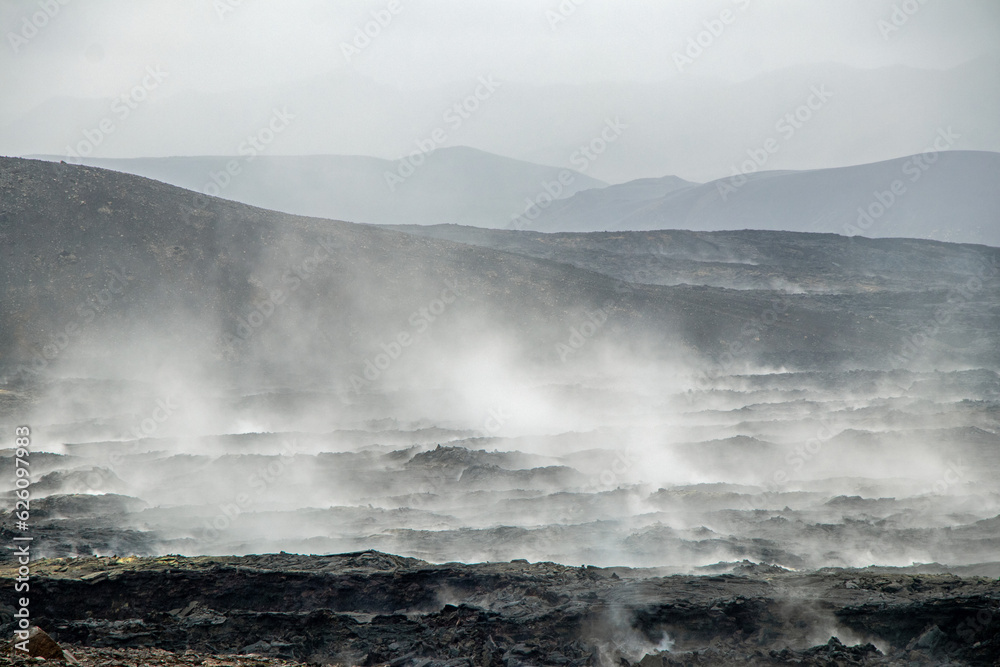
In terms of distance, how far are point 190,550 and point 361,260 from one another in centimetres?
2926

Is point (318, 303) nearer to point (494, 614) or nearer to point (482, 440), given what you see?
point (482, 440)

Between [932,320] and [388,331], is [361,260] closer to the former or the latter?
[388,331]

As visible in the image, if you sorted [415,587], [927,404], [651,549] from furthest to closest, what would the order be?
[927,404], [651,549], [415,587]

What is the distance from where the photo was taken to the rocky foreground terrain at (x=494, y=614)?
7043mm

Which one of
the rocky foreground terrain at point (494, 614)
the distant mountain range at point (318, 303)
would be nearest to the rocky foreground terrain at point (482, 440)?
the rocky foreground terrain at point (494, 614)

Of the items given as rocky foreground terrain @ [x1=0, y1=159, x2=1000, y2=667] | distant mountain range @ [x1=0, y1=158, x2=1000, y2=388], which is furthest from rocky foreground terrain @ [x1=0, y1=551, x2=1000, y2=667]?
distant mountain range @ [x1=0, y1=158, x2=1000, y2=388]

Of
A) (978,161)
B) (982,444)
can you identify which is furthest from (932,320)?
(978,161)

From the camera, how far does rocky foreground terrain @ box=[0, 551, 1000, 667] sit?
704 cm

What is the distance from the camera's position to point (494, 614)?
26.0ft

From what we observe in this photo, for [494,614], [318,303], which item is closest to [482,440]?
[494,614]

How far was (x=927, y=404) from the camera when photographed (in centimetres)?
2506

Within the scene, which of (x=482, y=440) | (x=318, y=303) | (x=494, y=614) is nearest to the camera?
(x=494, y=614)

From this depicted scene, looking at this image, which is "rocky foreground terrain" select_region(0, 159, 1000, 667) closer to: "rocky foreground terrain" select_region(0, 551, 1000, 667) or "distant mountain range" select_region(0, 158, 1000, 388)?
"rocky foreground terrain" select_region(0, 551, 1000, 667)

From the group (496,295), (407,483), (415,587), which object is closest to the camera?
(415,587)
